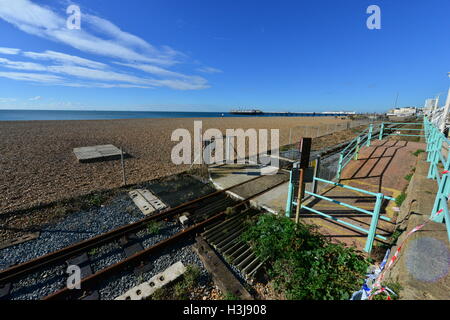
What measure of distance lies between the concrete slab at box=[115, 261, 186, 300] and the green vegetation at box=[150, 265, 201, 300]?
9 cm

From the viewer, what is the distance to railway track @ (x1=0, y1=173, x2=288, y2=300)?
3.45 metres

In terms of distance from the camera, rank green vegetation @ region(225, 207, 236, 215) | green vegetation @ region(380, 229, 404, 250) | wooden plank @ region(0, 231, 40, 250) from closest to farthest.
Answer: green vegetation @ region(380, 229, 404, 250)
wooden plank @ region(0, 231, 40, 250)
green vegetation @ region(225, 207, 236, 215)

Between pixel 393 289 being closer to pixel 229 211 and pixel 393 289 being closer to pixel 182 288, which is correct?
pixel 182 288

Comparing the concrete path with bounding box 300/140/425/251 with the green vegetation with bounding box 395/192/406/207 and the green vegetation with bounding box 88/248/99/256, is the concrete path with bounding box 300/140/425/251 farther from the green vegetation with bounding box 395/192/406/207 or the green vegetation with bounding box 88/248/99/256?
the green vegetation with bounding box 88/248/99/256

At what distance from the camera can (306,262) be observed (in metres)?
3.53

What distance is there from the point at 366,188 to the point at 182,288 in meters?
6.11

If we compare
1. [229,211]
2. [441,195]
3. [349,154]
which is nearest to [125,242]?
[229,211]

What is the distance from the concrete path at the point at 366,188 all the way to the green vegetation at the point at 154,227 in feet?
12.2

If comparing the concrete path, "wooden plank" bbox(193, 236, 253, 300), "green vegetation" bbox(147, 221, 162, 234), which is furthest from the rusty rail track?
the concrete path

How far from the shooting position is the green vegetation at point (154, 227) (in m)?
4.88

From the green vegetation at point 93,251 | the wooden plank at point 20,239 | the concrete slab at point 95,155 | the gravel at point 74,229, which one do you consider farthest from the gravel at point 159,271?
the concrete slab at point 95,155

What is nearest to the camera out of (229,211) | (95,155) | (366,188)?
(229,211)

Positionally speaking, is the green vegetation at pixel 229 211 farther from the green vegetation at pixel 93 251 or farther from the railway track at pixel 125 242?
the green vegetation at pixel 93 251

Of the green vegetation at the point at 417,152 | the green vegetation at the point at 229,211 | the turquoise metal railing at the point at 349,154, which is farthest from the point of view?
the green vegetation at the point at 417,152
